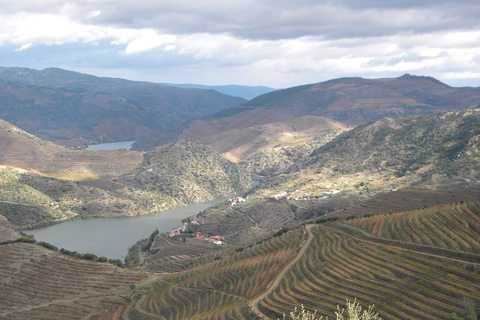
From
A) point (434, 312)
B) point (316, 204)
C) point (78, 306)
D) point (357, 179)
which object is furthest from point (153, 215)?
point (434, 312)

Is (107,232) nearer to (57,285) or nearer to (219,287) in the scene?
(57,285)

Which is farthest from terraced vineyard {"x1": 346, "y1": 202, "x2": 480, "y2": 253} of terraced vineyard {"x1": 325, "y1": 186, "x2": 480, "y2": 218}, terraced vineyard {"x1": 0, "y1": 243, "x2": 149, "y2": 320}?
terraced vineyard {"x1": 0, "y1": 243, "x2": 149, "y2": 320}

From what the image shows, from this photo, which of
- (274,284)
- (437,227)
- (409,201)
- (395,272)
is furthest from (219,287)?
(409,201)

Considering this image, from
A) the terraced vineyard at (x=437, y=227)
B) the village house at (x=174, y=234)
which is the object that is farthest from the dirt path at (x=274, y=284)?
the village house at (x=174, y=234)

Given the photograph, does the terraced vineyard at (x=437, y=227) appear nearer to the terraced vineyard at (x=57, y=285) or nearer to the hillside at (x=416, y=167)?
the terraced vineyard at (x=57, y=285)

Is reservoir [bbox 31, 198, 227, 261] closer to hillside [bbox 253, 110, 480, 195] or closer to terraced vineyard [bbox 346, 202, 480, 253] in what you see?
hillside [bbox 253, 110, 480, 195]
